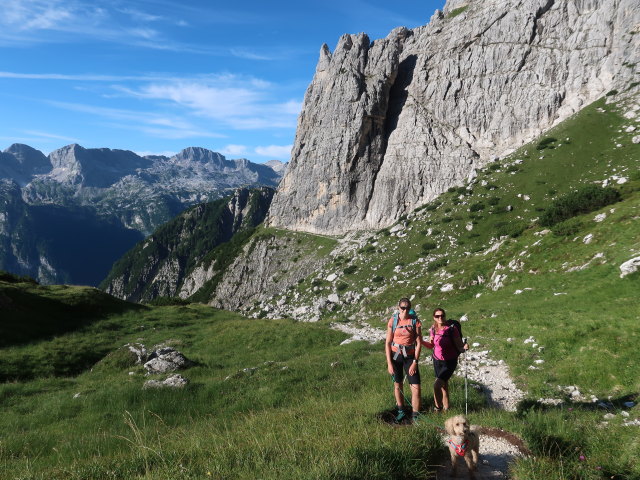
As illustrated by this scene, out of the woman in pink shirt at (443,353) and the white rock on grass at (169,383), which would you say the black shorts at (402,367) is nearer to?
the woman in pink shirt at (443,353)

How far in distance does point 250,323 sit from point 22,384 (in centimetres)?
1614

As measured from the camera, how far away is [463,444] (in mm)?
6258

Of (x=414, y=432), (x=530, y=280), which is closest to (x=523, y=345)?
(x=414, y=432)

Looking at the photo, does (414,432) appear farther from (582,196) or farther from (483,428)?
(582,196)

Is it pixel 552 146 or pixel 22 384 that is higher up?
pixel 552 146

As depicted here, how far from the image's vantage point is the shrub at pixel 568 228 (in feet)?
86.2

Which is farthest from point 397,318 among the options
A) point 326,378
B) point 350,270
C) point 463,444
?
point 350,270

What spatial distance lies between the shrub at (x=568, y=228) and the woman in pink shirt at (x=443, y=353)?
2229 centimetres

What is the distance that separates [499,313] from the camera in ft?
68.8

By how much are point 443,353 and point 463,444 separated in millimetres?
3734

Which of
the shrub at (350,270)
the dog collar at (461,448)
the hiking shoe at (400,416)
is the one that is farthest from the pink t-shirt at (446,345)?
the shrub at (350,270)

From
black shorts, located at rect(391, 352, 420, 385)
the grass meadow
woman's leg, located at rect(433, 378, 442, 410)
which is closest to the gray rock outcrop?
the grass meadow

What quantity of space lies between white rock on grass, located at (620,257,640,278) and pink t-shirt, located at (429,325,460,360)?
1371cm

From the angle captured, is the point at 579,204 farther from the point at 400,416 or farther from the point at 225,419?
the point at 225,419
